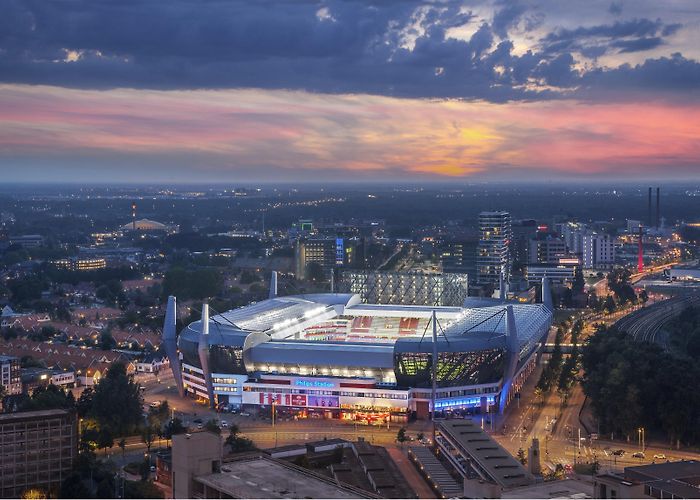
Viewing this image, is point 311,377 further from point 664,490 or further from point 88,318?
point 88,318

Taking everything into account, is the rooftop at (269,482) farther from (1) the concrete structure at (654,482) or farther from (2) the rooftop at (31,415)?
(2) the rooftop at (31,415)

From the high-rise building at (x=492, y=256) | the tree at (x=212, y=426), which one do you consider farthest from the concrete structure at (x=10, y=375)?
the high-rise building at (x=492, y=256)

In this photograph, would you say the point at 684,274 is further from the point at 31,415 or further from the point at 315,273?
the point at 31,415

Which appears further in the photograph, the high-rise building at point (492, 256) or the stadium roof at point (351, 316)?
the high-rise building at point (492, 256)

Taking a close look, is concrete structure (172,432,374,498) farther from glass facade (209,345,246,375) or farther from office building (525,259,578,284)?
office building (525,259,578,284)

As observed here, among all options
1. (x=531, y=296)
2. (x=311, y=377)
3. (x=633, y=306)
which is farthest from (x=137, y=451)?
(x=633, y=306)
